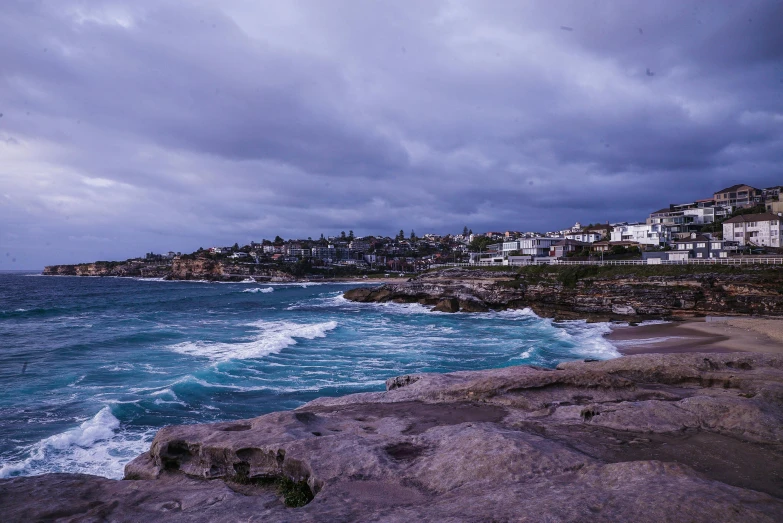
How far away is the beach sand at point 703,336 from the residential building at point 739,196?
3586 inches

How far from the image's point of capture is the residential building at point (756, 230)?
240 ft

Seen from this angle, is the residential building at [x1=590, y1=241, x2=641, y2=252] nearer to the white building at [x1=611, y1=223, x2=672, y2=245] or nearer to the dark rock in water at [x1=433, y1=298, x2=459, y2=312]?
the white building at [x1=611, y1=223, x2=672, y2=245]

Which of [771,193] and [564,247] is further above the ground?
[771,193]

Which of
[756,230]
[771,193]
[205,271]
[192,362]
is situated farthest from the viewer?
[205,271]

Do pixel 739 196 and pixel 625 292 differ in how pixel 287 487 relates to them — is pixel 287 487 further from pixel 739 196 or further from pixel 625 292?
pixel 739 196

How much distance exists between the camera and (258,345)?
1245 inches

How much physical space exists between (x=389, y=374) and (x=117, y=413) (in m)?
11.8

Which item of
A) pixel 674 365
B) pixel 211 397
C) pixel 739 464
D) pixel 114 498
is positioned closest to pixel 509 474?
pixel 739 464

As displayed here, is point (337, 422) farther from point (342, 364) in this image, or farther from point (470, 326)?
point (470, 326)

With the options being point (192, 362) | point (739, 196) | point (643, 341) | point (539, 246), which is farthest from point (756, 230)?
point (192, 362)

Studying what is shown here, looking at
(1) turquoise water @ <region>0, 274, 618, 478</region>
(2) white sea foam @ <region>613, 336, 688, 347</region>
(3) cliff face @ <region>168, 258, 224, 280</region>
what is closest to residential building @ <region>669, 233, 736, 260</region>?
(1) turquoise water @ <region>0, 274, 618, 478</region>

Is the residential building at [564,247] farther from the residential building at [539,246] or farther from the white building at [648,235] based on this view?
the white building at [648,235]

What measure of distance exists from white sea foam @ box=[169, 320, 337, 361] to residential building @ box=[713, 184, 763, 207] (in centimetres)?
11464

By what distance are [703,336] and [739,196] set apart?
344 feet
